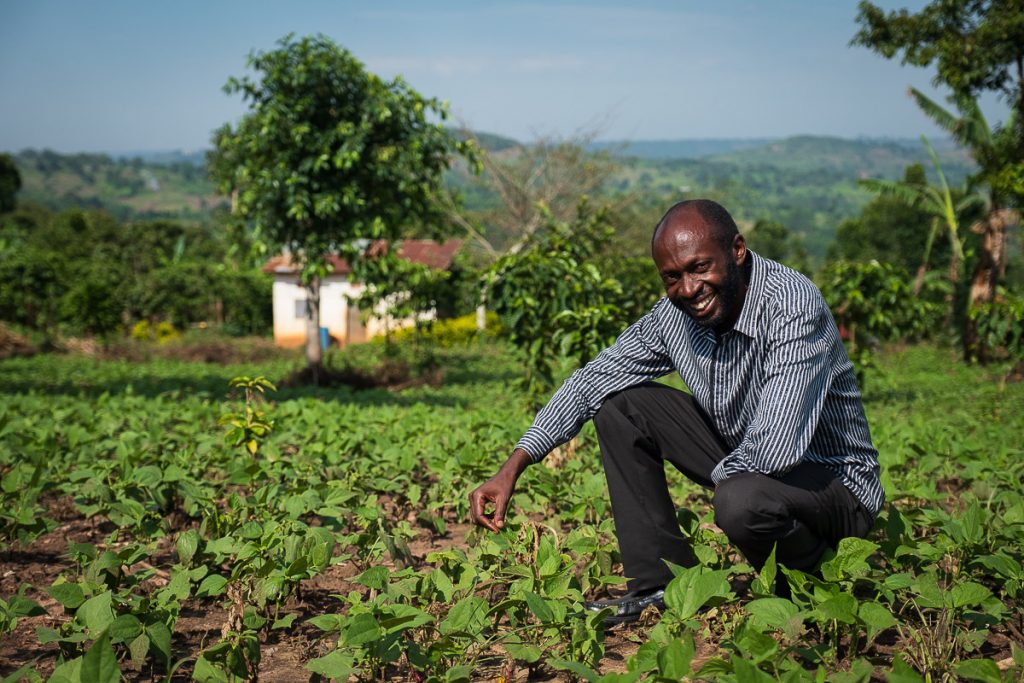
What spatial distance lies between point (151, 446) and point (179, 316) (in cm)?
2671

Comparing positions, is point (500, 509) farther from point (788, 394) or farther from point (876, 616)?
point (876, 616)

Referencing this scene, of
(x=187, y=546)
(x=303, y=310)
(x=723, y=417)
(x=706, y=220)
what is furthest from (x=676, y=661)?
(x=303, y=310)

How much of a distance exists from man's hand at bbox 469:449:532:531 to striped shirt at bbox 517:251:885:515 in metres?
0.11

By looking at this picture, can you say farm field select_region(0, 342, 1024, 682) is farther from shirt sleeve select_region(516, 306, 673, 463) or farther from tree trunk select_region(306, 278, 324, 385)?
tree trunk select_region(306, 278, 324, 385)

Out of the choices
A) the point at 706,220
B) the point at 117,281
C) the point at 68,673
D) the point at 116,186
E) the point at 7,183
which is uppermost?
the point at 116,186

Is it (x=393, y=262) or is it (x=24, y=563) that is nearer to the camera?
(x=24, y=563)

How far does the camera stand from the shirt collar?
8.71ft

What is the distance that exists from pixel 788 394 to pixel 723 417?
0.37m

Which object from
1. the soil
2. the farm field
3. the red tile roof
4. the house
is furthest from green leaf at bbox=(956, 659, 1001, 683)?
the house

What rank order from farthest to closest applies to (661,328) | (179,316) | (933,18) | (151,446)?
(179,316)
(933,18)
(151,446)
(661,328)

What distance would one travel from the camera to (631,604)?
2.82 metres

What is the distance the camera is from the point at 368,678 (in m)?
2.32

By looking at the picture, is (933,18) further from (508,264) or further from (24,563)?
(24,563)

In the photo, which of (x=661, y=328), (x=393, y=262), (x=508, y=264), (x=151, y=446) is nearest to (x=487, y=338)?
(x=393, y=262)
